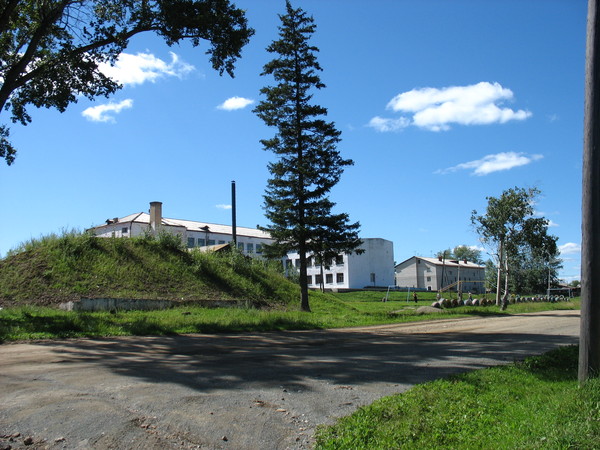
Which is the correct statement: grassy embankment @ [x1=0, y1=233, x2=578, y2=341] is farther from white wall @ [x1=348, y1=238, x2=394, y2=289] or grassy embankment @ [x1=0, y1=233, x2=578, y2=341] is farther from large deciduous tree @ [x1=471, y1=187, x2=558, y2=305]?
white wall @ [x1=348, y1=238, x2=394, y2=289]

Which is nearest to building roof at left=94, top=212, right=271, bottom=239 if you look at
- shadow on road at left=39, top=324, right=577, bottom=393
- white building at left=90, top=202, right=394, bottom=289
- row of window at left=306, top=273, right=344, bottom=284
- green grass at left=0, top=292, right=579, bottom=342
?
white building at left=90, top=202, right=394, bottom=289

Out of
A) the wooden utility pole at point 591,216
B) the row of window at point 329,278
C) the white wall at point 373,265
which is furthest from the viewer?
the row of window at point 329,278

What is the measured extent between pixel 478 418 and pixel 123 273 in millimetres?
20229

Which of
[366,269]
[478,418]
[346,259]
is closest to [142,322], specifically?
[478,418]

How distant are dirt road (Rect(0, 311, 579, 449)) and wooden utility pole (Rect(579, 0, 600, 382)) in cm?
235

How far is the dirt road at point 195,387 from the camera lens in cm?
482

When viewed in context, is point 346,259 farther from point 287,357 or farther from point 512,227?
point 287,357

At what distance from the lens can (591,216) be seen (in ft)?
22.6

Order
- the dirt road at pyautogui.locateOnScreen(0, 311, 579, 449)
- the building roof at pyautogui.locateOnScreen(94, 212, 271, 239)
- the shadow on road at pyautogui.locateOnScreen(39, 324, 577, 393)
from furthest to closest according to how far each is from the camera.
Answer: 1. the building roof at pyautogui.locateOnScreen(94, 212, 271, 239)
2. the shadow on road at pyautogui.locateOnScreen(39, 324, 577, 393)
3. the dirt road at pyautogui.locateOnScreen(0, 311, 579, 449)

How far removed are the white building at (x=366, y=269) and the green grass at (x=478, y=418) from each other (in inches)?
2991

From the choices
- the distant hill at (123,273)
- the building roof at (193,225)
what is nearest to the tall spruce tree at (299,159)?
the distant hill at (123,273)

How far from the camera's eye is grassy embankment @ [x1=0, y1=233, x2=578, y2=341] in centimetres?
1415

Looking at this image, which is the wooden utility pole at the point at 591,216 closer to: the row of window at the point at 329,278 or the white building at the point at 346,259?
the white building at the point at 346,259

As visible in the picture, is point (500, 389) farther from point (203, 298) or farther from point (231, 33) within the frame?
point (203, 298)
